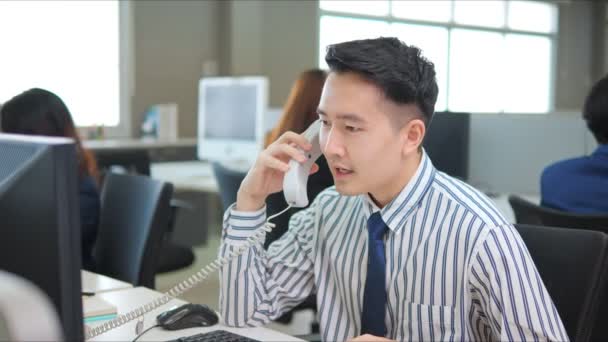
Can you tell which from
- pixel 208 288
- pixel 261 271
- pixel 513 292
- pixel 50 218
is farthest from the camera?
pixel 208 288

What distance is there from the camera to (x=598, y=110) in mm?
2199

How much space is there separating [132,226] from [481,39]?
22.6 ft

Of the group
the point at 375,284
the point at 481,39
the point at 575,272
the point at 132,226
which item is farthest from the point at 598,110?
the point at 481,39

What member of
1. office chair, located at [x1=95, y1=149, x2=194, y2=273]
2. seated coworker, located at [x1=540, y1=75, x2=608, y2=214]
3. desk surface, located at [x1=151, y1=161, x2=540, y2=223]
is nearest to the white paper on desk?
seated coworker, located at [x1=540, y1=75, x2=608, y2=214]

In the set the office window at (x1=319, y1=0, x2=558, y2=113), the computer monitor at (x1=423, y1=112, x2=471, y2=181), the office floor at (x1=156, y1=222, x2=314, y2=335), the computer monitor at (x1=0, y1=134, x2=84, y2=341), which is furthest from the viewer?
the office window at (x1=319, y1=0, x2=558, y2=113)

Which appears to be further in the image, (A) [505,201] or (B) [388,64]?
(A) [505,201]

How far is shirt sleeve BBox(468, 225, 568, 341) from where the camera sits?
110cm

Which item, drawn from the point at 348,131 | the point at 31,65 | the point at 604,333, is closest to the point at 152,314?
the point at 348,131

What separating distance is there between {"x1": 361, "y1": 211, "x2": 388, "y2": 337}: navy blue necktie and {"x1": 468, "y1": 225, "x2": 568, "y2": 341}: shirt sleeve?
0.18 m

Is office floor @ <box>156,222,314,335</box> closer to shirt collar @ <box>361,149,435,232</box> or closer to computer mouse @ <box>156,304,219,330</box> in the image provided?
computer mouse @ <box>156,304,219,330</box>

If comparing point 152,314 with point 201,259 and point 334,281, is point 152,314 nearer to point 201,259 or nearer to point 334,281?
point 334,281

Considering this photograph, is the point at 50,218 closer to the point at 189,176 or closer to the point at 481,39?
the point at 189,176

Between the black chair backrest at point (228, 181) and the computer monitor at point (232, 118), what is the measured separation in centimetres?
141

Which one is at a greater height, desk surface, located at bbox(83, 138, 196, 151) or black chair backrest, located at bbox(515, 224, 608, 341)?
black chair backrest, located at bbox(515, 224, 608, 341)
